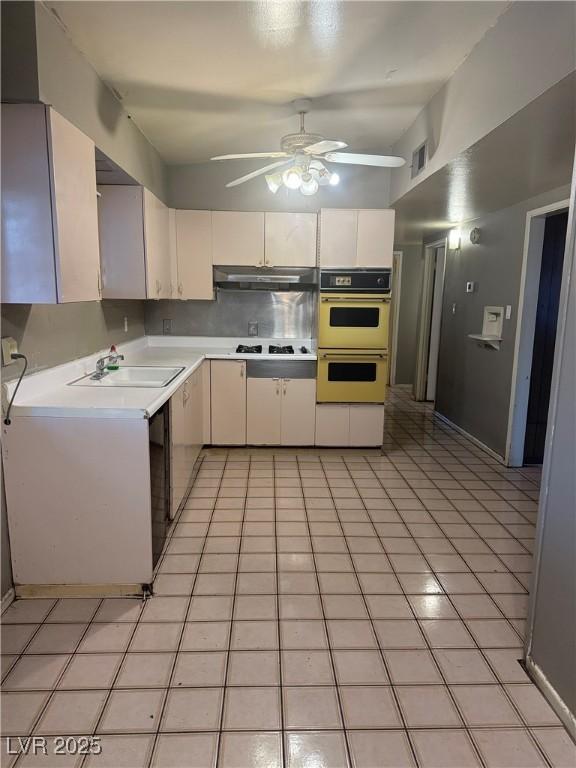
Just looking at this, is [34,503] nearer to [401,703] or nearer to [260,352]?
[401,703]

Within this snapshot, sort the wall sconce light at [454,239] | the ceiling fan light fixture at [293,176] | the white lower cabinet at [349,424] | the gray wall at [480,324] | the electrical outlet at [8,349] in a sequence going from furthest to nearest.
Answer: the wall sconce light at [454,239]
the white lower cabinet at [349,424]
the gray wall at [480,324]
the ceiling fan light fixture at [293,176]
the electrical outlet at [8,349]

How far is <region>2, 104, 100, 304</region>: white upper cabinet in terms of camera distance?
1.86m

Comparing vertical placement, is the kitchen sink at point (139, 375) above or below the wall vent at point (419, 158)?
below

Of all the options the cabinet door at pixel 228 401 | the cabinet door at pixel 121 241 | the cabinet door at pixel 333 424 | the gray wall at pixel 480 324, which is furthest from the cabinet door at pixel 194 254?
the gray wall at pixel 480 324

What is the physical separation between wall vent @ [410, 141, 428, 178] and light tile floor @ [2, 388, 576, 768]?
2397 millimetres

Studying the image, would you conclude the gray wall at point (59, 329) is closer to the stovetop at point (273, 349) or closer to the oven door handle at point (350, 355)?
the stovetop at point (273, 349)

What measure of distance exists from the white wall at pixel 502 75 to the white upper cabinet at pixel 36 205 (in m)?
1.94

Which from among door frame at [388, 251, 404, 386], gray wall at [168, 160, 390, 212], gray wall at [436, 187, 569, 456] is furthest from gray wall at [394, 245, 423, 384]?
gray wall at [168, 160, 390, 212]

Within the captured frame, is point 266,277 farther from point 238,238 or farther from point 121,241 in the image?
point 121,241

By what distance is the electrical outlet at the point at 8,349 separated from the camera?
206cm

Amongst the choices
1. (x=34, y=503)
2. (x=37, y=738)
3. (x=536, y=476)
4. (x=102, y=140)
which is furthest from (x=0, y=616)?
(x=536, y=476)

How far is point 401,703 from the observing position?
167cm

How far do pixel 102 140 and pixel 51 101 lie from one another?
0.66 metres

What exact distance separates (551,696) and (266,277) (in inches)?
140
